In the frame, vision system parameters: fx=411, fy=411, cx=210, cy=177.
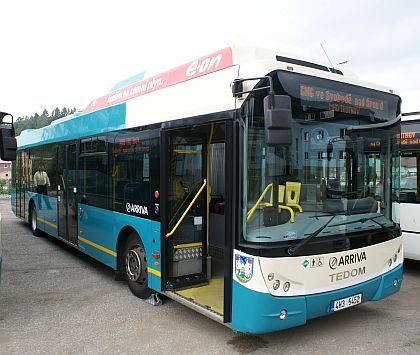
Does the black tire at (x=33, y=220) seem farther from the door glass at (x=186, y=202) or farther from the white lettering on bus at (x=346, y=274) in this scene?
the white lettering on bus at (x=346, y=274)

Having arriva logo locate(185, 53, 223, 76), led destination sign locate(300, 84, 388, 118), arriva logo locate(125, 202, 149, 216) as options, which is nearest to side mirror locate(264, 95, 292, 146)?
led destination sign locate(300, 84, 388, 118)

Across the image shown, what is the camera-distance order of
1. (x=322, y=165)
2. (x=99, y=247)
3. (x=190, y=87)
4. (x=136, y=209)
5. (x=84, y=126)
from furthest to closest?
(x=84, y=126) < (x=99, y=247) < (x=136, y=209) < (x=190, y=87) < (x=322, y=165)

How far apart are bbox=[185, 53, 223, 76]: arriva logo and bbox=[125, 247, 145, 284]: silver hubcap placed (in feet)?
8.14

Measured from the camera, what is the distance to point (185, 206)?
522 centimetres

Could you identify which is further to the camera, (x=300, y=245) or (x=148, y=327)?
(x=148, y=327)

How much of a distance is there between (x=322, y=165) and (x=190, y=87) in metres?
1.73

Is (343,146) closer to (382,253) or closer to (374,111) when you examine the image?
(374,111)

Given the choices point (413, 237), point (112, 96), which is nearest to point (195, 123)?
point (112, 96)

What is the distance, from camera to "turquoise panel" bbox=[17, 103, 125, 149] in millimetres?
6270

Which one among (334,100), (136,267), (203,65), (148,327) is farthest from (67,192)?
(334,100)

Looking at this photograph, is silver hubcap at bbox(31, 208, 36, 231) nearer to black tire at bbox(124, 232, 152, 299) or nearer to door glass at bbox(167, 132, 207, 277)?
black tire at bbox(124, 232, 152, 299)

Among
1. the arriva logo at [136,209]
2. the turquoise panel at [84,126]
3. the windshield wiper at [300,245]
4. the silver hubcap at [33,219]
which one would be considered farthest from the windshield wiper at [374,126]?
the silver hubcap at [33,219]

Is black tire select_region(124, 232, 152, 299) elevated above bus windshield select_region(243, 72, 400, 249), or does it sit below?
below

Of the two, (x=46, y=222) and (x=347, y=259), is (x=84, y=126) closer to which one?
(x=46, y=222)
